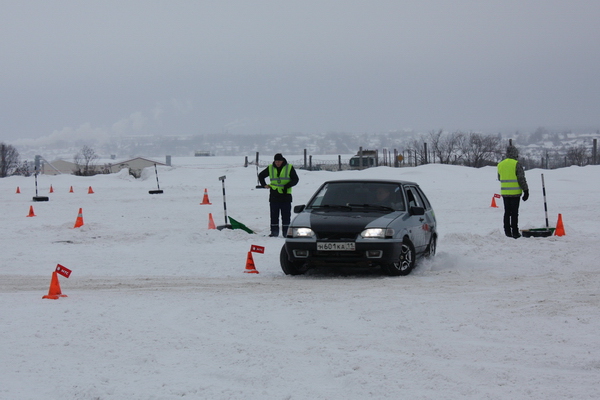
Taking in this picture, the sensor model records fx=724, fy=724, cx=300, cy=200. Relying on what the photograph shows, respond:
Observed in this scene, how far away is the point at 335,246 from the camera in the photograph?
32.0 ft

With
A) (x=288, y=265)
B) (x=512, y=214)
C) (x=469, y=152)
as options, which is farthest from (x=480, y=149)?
(x=288, y=265)

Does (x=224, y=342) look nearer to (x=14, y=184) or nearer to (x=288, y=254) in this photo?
(x=288, y=254)

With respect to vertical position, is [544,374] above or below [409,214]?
below

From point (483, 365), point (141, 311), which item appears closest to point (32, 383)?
point (141, 311)

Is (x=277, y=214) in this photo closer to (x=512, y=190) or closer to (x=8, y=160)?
(x=512, y=190)

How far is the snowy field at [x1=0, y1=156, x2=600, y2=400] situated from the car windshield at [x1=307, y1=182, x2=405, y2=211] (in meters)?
1.07

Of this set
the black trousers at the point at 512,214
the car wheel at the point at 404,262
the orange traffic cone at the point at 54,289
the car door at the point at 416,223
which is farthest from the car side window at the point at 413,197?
the orange traffic cone at the point at 54,289

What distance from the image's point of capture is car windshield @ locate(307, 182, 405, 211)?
426 inches

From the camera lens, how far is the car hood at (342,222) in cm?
983

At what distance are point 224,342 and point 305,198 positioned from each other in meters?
24.1

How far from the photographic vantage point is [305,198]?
30.1 m

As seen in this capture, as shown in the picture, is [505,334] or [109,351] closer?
[109,351]

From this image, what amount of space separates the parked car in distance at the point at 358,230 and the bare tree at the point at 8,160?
8604 cm

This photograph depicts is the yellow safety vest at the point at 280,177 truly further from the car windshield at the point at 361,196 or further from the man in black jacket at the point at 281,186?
the car windshield at the point at 361,196
